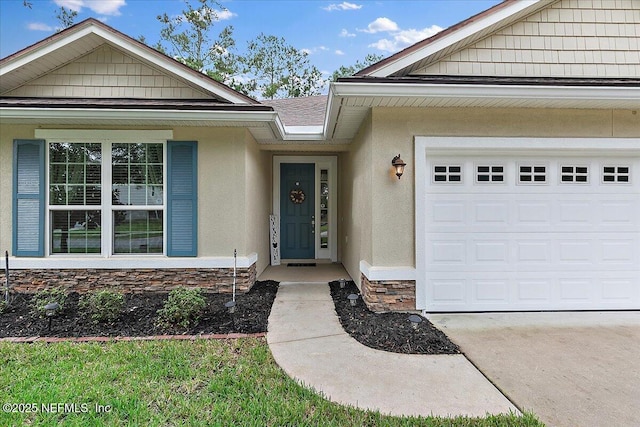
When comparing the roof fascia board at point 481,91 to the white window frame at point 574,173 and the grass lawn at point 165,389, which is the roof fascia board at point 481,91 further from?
the grass lawn at point 165,389

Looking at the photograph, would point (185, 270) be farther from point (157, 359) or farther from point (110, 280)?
point (157, 359)

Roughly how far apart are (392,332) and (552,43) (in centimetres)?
495

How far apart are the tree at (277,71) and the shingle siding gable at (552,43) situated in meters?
17.3

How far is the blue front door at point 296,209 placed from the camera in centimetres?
896

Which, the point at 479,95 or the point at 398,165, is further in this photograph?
the point at 398,165

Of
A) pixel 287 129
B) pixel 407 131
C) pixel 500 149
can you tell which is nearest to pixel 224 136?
pixel 287 129

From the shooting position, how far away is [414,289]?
4797mm

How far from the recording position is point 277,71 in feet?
69.6

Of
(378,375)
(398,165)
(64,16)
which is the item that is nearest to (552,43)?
(398,165)

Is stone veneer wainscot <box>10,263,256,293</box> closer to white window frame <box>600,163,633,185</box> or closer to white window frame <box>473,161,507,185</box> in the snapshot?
white window frame <box>473,161,507,185</box>

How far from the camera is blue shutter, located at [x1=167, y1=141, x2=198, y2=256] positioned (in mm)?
5695

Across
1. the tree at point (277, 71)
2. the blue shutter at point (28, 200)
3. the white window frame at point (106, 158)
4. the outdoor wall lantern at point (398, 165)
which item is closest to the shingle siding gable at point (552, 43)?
the outdoor wall lantern at point (398, 165)

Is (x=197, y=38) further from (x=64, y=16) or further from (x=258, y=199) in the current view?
(x=258, y=199)

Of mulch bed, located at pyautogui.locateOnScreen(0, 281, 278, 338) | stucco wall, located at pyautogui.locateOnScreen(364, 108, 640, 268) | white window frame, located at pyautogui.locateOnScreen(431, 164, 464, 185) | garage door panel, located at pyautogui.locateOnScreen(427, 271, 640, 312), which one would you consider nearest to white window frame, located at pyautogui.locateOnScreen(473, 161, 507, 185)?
white window frame, located at pyautogui.locateOnScreen(431, 164, 464, 185)
